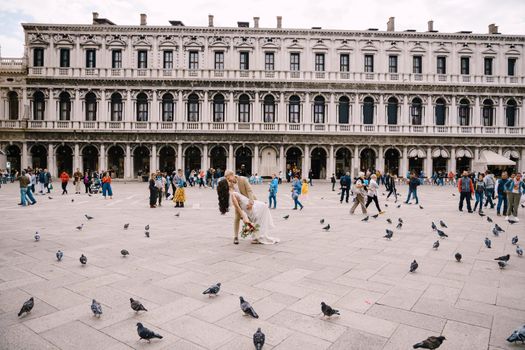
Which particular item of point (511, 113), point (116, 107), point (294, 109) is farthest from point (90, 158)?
point (511, 113)

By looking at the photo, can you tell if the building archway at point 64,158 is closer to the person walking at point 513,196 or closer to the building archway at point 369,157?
the building archway at point 369,157

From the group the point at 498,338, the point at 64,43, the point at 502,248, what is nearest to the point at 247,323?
the point at 498,338

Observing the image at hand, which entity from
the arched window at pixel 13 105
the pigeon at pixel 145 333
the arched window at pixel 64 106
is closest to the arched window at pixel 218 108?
the arched window at pixel 64 106

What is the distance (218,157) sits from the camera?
108 feet

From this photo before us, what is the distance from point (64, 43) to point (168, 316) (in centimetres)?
3504

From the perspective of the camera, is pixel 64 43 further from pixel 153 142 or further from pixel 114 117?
pixel 153 142

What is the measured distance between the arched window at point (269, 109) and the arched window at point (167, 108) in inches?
334

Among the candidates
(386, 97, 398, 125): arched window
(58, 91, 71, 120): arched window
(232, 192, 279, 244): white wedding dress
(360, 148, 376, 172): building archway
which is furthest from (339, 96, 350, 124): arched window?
(232, 192, 279, 244): white wedding dress

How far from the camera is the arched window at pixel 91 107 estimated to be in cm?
3203

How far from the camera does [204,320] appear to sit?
3.66 meters

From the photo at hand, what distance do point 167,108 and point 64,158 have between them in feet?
34.0

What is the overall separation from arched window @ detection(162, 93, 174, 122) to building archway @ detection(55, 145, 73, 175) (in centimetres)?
896

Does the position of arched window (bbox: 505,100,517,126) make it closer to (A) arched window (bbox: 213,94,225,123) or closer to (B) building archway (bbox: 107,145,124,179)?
(A) arched window (bbox: 213,94,225,123)

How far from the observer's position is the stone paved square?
3344mm
